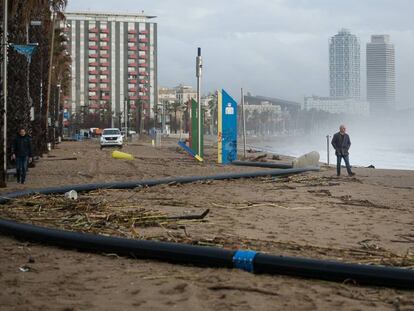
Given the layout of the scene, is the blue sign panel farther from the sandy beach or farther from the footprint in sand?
the footprint in sand

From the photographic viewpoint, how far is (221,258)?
629 cm

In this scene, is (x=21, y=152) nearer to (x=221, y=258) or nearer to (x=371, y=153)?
(x=221, y=258)

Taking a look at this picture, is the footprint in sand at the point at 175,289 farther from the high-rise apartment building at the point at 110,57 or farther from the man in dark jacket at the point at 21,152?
the high-rise apartment building at the point at 110,57

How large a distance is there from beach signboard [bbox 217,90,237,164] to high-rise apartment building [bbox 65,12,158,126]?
147 m

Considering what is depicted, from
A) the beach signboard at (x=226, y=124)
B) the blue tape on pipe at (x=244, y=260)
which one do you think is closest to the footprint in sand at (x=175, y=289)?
the blue tape on pipe at (x=244, y=260)

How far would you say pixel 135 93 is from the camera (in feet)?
583

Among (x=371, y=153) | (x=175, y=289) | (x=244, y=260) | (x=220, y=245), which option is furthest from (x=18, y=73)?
(x=371, y=153)

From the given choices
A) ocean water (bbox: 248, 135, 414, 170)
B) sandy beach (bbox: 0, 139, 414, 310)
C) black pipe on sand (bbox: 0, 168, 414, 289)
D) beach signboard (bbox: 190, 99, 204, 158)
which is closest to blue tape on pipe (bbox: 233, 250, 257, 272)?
black pipe on sand (bbox: 0, 168, 414, 289)

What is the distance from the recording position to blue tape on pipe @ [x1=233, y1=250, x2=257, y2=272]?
609cm

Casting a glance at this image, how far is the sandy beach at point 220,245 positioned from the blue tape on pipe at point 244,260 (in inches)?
5.3

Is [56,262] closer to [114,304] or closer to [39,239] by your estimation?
[39,239]

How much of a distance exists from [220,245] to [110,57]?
175696 millimetres

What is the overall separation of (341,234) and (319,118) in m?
188

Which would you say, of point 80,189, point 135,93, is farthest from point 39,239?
point 135,93
